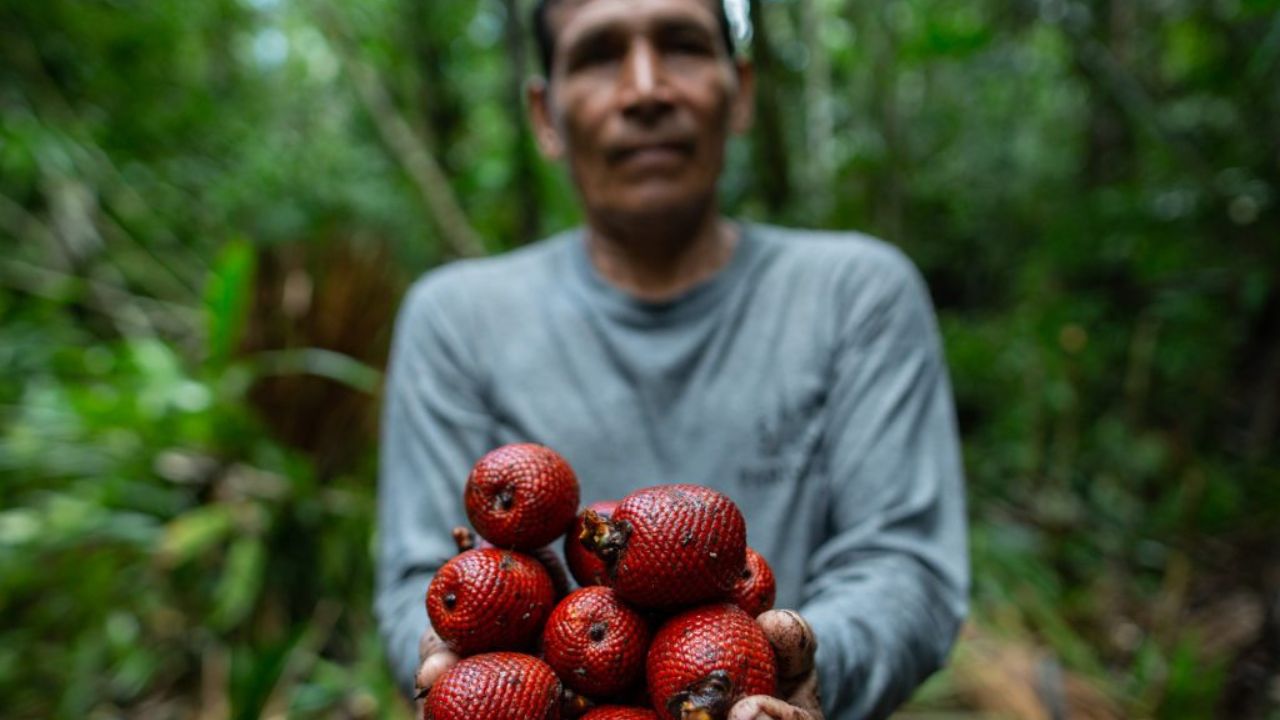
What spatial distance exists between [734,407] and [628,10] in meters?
0.92

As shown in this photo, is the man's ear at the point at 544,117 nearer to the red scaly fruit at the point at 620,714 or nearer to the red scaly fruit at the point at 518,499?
the red scaly fruit at the point at 518,499

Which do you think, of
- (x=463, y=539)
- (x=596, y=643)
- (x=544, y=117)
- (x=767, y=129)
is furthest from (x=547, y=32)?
(x=767, y=129)

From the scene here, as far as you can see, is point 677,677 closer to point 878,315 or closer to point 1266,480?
point 878,315

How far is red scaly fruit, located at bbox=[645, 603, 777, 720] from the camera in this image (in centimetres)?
97

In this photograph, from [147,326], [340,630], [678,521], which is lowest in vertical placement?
[340,630]

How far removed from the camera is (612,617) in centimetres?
110

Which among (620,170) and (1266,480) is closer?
(620,170)

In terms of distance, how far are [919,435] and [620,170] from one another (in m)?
0.90

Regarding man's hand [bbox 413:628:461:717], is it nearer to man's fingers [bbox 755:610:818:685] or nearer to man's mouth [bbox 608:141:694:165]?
man's fingers [bbox 755:610:818:685]

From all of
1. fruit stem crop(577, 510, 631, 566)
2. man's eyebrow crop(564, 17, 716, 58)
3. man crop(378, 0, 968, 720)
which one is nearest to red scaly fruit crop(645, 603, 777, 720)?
fruit stem crop(577, 510, 631, 566)

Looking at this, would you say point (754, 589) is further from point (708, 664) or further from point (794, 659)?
point (708, 664)

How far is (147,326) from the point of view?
4840 millimetres

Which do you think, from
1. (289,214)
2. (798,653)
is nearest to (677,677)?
(798,653)

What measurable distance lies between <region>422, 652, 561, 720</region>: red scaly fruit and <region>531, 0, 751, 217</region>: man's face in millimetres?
1150
